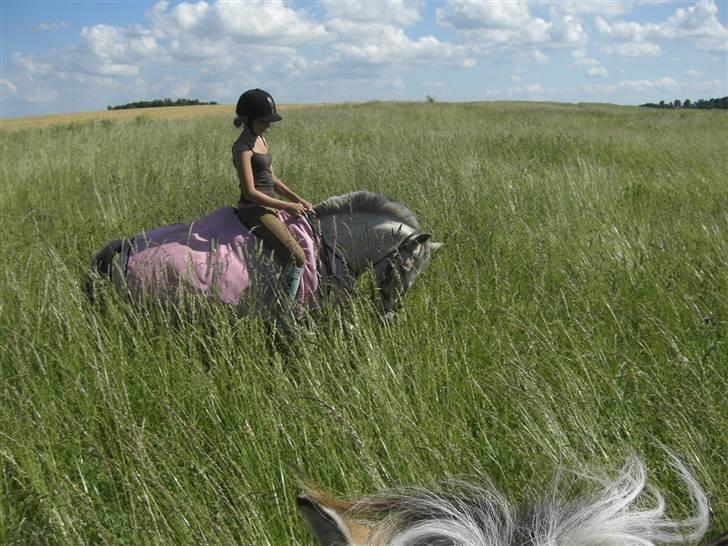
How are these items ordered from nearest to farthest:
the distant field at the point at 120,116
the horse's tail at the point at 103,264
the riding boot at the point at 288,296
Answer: the riding boot at the point at 288,296 → the horse's tail at the point at 103,264 → the distant field at the point at 120,116

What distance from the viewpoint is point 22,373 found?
232 cm

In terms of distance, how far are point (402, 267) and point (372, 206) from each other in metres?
0.46

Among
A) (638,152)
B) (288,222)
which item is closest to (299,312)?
(288,222)

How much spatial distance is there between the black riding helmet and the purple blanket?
598mm

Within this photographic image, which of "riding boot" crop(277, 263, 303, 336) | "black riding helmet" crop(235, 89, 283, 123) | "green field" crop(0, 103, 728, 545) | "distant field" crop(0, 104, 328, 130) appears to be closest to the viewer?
"green field" crop(0, 103, 728, 545)

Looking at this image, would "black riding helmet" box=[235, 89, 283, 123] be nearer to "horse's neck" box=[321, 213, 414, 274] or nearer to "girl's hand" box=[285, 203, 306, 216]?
"girl's hand" box=[285, 203, 306, 216]

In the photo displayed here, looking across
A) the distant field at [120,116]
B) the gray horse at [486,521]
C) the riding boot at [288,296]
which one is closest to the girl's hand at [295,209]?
the riding boot at [288,296]

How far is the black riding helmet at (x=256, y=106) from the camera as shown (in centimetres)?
350

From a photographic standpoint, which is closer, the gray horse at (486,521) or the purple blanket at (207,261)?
the gray horse at (486,521)

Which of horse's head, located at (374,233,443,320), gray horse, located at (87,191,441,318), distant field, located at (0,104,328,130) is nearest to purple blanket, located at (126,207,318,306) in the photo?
gray horse, located at (87,191,441,318)

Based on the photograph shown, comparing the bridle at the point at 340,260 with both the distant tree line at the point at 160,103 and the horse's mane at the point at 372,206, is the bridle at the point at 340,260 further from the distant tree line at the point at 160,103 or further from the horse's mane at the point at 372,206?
the distant tree line at the point at 160,103

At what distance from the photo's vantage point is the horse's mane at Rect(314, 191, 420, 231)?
355 centimetres

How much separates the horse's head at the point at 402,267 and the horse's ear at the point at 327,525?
238 cm

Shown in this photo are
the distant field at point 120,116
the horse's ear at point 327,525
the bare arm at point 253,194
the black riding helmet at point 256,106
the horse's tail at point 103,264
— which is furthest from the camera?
the distant field at point 120,116
